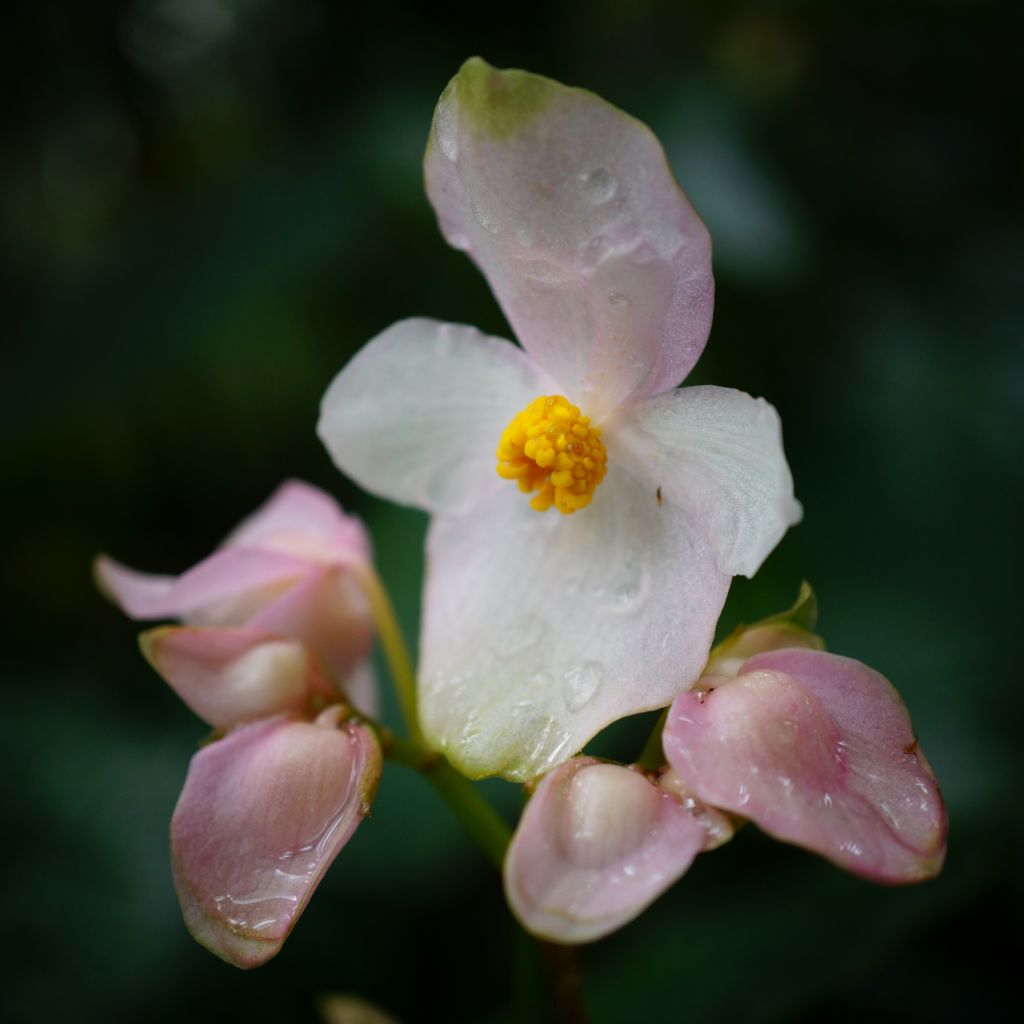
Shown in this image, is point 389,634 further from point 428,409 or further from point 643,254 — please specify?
point 643,254

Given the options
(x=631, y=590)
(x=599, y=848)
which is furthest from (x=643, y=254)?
(x=599, y=848)

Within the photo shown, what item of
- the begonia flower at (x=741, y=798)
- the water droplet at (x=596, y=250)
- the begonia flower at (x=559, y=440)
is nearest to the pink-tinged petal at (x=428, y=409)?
the begonia flower at (x=559, y=440)

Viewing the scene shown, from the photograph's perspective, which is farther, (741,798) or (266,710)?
(266,710)

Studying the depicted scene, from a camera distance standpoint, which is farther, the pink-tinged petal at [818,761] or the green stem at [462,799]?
the green stem at [462,799]

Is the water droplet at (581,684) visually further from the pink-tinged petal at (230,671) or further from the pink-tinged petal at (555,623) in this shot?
the pink-tinged petal at (230,671)

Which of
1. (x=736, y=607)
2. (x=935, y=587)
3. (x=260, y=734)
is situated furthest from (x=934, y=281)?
(x=260, y=734)
